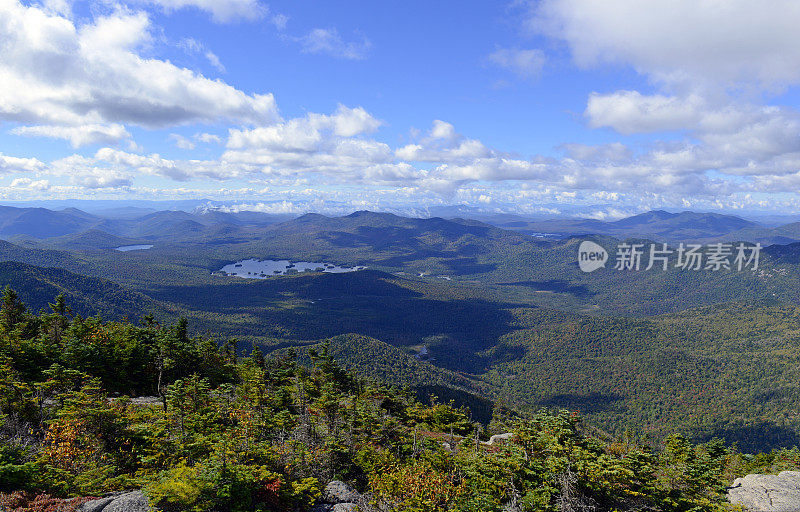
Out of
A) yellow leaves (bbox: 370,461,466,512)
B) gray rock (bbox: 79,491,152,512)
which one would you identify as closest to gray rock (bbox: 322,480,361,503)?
yellow leaves (bbox: 370,461,466,512)

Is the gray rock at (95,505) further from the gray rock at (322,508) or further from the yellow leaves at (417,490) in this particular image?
the yellow leaves at (417,490)

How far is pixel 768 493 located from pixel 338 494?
2827cm

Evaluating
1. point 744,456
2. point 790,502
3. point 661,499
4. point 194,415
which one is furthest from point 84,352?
point 744,456

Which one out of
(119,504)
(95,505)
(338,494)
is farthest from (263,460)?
(95,505)

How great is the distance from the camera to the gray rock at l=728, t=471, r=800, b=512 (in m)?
22.4

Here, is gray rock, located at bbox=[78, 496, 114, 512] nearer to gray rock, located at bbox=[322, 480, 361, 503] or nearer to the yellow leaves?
gray rock, located at bbox=[322, 480, 361, 503]

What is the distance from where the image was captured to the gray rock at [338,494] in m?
21.5

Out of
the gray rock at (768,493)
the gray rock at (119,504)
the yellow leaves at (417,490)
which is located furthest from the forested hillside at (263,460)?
the gray rock at (768,493)

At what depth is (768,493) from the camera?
77.8 feet

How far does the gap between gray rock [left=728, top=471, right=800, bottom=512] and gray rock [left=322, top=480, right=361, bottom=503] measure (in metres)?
24.3

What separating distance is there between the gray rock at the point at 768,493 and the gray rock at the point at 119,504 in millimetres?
33832

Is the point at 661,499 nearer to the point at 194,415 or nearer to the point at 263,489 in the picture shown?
the point at 263,489

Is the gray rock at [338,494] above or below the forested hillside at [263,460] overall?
below

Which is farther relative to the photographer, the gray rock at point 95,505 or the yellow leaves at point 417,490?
the yellow leaves at point 417,490
